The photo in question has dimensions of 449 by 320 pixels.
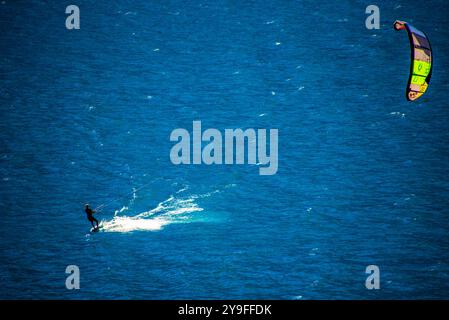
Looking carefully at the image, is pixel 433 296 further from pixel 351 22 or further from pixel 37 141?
pixel 351 22

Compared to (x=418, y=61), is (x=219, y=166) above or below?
above

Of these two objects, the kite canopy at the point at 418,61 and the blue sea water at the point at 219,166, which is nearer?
the kite canopy at the point at 418,61

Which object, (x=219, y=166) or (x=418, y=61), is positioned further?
(x=219, y=166)

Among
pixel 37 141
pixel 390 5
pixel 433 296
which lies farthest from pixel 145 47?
pixel 433 296

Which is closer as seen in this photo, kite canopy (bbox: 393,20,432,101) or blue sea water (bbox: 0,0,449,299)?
kite canopy (bbox: 393,20,432,101)
